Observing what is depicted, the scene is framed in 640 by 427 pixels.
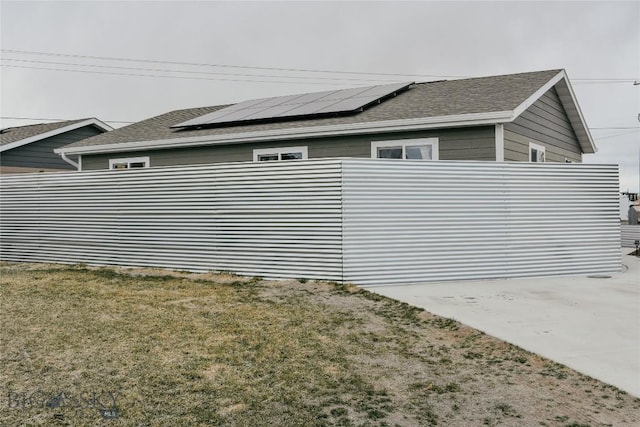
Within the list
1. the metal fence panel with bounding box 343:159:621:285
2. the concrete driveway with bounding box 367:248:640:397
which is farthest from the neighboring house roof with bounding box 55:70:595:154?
the concrete driveway with bounding box 367:248:640:397

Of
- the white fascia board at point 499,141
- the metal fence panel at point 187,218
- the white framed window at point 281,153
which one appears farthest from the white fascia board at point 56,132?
the white fascia board at point 499,141

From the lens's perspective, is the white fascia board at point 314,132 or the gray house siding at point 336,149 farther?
the gray house siding at point 336,149

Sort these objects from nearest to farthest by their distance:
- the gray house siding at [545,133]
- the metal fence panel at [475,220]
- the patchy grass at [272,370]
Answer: the patchy grass at [272,370]
the metal fence panel at [475,220]
the gray house siding at [545,133]

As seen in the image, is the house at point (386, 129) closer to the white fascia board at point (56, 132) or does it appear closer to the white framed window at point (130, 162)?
the white framed window at point (130, 162)

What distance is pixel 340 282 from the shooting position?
8.89 m

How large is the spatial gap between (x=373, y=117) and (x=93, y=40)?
2413 centimetres

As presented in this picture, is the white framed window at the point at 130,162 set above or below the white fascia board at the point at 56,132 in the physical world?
below

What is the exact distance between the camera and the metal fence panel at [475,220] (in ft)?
29.7

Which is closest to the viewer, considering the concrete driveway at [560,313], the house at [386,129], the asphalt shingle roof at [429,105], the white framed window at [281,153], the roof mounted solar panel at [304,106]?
the concrete driveway at [560,313]

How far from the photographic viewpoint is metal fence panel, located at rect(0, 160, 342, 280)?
919 cm

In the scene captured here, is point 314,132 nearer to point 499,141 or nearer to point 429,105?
point 429,105

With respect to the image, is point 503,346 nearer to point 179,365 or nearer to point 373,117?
point 179,365

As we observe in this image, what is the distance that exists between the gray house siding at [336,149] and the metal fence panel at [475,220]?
48.6 inches

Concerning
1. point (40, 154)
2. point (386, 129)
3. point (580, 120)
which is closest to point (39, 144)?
point (40, 154)
